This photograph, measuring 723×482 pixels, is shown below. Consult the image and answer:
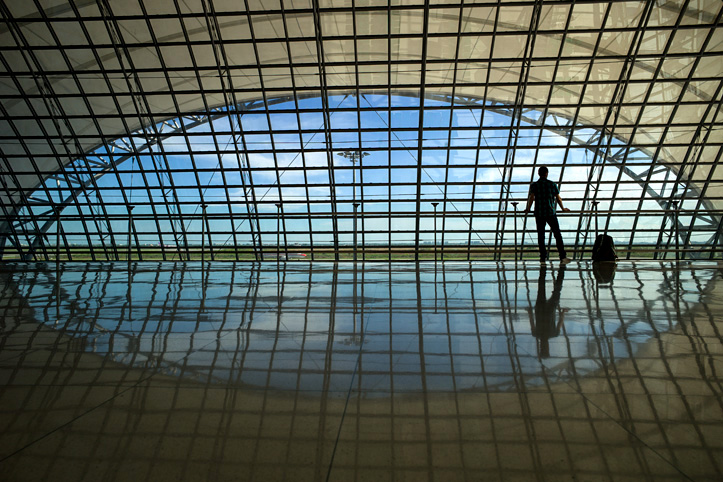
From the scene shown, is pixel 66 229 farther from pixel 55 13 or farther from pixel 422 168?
pixel 422 168

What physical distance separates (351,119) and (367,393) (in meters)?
17.7

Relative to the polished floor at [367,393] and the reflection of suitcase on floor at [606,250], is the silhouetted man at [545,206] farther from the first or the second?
the polished floor at [367,393]

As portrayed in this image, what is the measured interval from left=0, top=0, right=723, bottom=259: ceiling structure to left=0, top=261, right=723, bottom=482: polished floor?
13.1 meters

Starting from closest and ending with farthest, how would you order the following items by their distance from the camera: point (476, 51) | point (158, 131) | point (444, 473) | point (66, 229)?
point (444, 473), point (476, 51), point (158, 131), point (66, 229)

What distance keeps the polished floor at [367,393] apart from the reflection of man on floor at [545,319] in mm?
28

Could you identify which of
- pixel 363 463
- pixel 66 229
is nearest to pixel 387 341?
pixel 363 463

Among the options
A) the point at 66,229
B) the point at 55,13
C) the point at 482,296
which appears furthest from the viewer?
the point at 66,229

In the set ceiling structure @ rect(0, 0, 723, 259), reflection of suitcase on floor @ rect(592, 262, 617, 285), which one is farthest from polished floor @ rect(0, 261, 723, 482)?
ceiling structure @ rect(0, 0, 723, 259)

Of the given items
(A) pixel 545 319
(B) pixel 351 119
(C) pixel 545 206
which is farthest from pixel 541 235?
(B) pixel 351 119

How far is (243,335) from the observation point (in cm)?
278

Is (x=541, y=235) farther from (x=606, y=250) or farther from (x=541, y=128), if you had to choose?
(x=541, y=128)

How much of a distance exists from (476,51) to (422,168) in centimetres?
514

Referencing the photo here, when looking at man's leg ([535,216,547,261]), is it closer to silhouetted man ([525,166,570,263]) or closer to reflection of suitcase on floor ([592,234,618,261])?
silhouetted man ([525,166,570,263])

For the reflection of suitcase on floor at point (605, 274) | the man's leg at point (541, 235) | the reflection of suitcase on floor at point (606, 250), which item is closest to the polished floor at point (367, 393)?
the reflection of suitcase on floor at point (605, 274)
